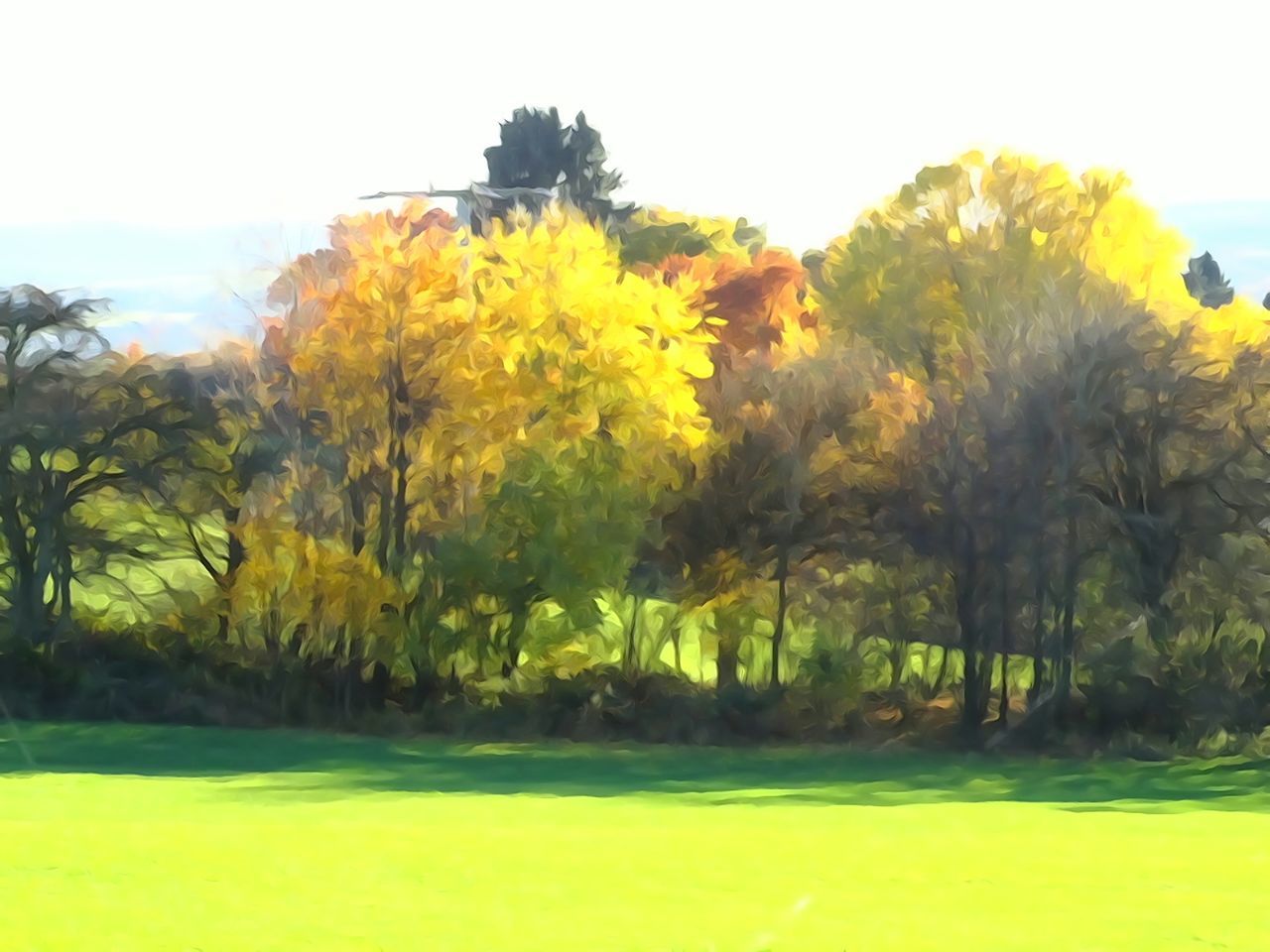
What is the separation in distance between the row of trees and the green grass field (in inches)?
147

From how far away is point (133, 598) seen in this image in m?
35.3

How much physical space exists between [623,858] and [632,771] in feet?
40.8

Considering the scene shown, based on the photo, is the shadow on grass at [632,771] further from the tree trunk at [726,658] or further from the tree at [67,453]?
the tree at [67,453]

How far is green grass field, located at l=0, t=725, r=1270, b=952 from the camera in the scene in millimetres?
13445

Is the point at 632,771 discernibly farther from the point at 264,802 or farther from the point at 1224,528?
the point at 1224,528

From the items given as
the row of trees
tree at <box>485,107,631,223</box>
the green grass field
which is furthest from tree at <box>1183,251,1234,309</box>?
the green grass field

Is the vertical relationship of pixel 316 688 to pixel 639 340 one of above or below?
below

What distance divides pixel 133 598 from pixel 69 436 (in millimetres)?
3242

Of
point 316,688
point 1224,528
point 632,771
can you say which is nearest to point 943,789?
point 632,771

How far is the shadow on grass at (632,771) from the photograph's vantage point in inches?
1054

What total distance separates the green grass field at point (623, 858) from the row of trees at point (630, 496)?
3723mm

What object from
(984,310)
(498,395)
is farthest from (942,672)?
(984,310)

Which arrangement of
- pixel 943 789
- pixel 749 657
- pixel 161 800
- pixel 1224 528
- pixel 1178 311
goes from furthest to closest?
pixel 1178 311, pixel 749 657, pixel 1224 528, pixel 943 789, pixel 161 800

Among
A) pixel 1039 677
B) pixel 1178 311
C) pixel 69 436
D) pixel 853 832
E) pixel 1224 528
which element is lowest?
pixel 853 832
